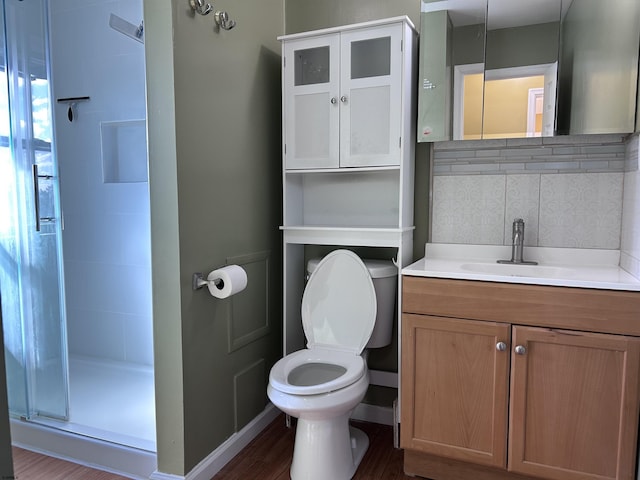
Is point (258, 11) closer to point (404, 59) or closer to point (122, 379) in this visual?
point (404, 59)

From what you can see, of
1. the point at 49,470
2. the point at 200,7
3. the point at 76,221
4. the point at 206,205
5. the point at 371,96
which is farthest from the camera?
the point at 76,221

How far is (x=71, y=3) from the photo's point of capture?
282 cm

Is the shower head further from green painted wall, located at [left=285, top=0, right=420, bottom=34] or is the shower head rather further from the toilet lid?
the toilet lid

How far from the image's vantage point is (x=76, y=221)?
2.96 metres

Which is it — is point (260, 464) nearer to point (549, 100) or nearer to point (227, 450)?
point (227, 450)

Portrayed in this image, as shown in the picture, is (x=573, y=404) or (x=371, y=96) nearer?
(x=573, y=404)

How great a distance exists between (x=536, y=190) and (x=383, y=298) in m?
0.86

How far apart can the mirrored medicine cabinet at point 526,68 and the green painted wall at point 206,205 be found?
2.68 ft

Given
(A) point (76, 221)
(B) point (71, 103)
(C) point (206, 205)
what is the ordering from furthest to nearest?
(A) point (76, 221), (B) point (71, 103), (C) point (206, 205)

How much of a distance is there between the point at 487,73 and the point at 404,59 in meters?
0.38

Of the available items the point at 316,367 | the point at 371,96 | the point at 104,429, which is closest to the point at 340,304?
the point at 316,367

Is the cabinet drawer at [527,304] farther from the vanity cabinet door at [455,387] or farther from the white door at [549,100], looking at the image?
the white door at [549,100]

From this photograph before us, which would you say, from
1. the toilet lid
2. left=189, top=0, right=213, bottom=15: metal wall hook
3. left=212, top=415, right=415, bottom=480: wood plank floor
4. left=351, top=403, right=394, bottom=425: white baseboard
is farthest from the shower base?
left=189, top=0, right=213, bottom=15: metal wall hook

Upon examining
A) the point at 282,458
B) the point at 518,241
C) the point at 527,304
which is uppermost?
the point at 518,241
